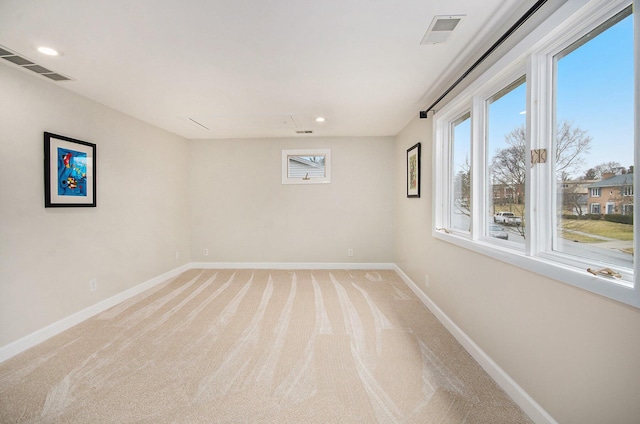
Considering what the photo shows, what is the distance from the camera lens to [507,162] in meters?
1.97

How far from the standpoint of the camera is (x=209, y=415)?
157 centimetres

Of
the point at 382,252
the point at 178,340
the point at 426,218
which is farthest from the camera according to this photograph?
the point at 382,252

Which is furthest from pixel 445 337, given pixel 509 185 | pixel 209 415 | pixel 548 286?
pixel 209 415

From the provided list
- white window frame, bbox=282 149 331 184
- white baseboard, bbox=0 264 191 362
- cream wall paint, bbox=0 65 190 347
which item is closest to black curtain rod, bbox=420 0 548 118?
white window frame, bbox=282 149 331 184

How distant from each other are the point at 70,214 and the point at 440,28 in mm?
3813

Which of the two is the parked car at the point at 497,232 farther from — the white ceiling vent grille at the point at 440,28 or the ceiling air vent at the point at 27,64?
the ceiling air vent at the point at 27,64

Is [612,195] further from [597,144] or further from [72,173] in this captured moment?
[72,173]

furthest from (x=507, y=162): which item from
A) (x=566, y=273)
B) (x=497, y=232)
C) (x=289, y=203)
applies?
(x=289, y=203)

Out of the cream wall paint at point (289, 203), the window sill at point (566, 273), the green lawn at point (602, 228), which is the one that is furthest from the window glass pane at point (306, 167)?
the green lawn at point (602, 228)

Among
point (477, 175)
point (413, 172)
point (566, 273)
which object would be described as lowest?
point (566, 273)

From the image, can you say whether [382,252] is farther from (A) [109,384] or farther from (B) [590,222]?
(A) [109,384]

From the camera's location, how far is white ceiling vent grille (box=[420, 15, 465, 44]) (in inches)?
66.2

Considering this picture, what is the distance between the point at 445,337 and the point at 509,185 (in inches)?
58.4

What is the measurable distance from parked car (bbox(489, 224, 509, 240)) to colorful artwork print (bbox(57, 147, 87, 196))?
160 inches
